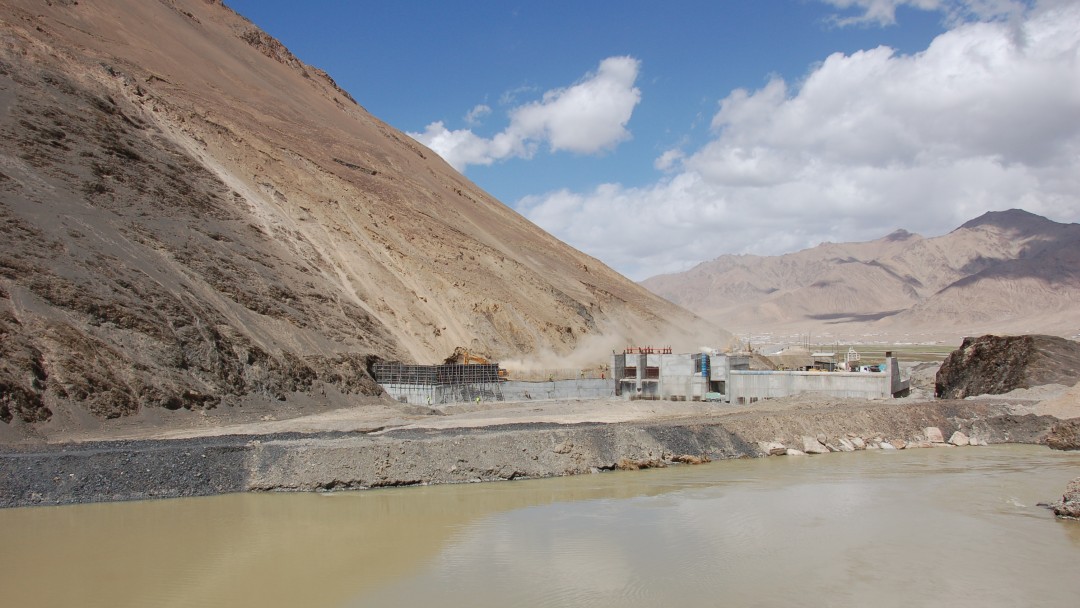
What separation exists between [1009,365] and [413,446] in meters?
31.2

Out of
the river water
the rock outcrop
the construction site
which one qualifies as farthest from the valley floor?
the rock outcrop

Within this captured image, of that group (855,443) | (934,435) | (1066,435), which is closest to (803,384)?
(934,435)

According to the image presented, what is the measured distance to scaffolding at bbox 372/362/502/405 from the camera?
3594cm

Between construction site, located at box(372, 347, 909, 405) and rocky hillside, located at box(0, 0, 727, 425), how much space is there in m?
2.36

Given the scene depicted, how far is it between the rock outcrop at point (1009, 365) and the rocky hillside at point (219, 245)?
20.6 m

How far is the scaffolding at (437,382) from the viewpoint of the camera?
35.9 metres

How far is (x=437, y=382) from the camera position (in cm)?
3659

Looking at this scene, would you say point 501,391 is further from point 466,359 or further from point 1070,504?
point 1070,504

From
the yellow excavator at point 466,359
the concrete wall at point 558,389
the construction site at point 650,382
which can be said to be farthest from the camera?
the yellow excavator at point 466,359

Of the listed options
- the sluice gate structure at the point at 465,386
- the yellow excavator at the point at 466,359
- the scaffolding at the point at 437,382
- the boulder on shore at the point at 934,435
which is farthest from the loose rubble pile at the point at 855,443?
the yellow excavator at the point at 466,359

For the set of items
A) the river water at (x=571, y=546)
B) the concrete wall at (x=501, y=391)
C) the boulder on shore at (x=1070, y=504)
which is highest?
the concrete wall at (x=501, y=391)

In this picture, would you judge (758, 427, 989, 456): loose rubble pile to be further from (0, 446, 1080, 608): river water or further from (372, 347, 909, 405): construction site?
(372, 347, 909, 405): construction site

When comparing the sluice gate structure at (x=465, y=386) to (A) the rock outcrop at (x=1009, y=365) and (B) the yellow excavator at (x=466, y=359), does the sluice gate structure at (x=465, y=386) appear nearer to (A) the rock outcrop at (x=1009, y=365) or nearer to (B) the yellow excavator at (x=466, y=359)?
(B) the yellow excavator at (x=466, y=359)

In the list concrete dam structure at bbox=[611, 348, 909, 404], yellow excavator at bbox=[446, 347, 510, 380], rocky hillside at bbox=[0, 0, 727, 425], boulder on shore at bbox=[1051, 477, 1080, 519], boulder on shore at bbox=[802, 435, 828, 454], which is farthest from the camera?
yellow excavator at bbox=[446, 347, 510, 380]
